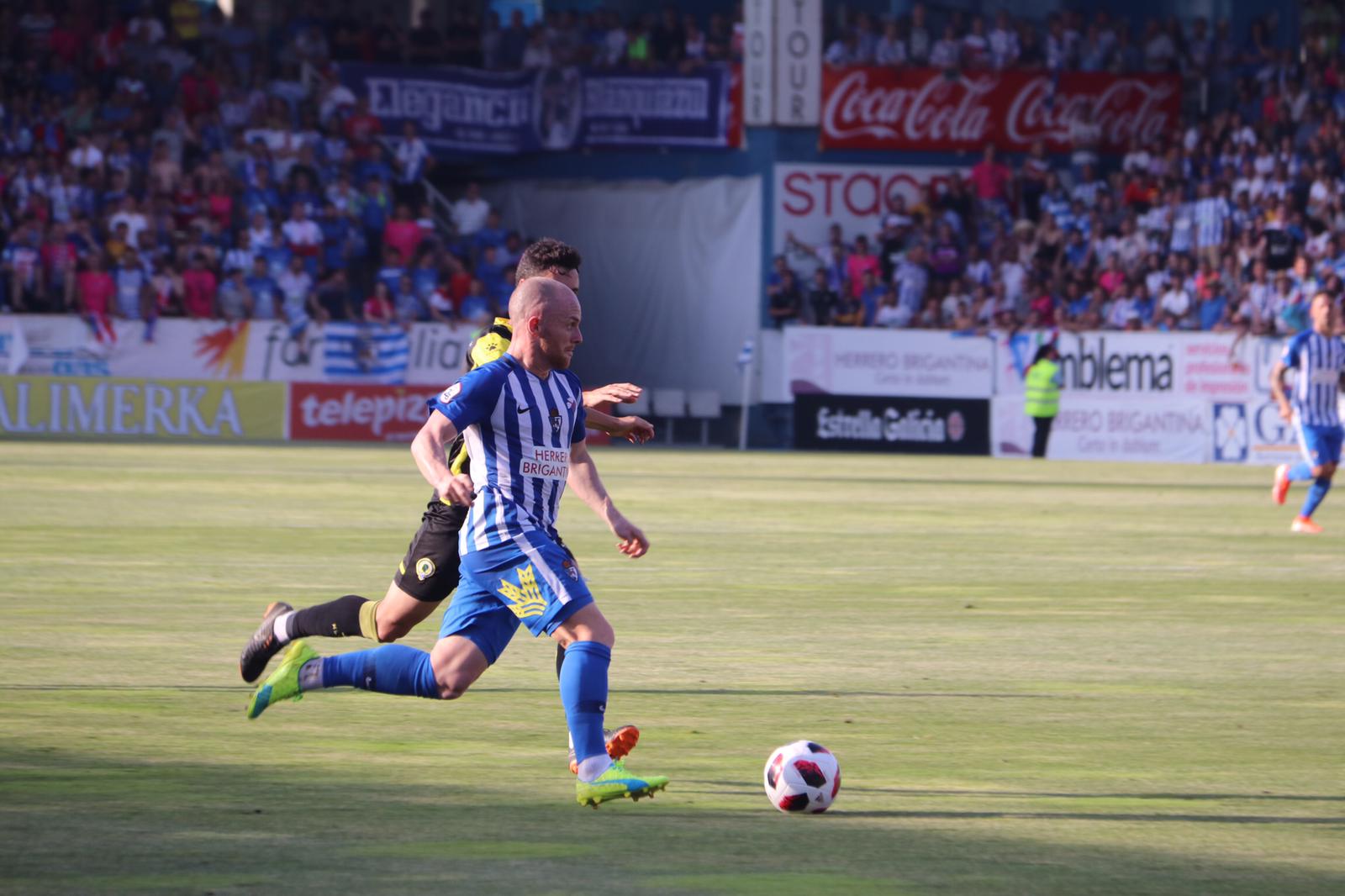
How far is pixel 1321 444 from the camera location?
20.0m

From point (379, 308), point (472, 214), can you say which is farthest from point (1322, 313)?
point (472, 214)

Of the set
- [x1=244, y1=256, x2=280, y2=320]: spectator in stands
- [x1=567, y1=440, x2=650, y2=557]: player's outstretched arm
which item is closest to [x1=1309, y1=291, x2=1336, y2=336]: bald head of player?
[x1=567, y1=440, x2=650, y2=557]: player's outstretched arm

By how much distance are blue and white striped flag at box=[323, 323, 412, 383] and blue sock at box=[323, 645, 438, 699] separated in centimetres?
2642

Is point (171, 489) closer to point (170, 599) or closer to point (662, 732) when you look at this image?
point (170, 599)

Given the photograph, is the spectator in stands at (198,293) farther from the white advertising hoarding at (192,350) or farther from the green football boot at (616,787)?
the green football boot at (616,787)

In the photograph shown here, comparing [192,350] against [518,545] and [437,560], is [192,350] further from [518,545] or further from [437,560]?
[518,545]

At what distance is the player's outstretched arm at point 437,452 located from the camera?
663 centimetres

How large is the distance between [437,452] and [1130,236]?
99.7 feet

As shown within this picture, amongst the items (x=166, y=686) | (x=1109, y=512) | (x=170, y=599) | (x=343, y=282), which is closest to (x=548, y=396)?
(x=166, y=686)

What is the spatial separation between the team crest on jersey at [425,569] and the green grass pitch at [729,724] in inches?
27.1

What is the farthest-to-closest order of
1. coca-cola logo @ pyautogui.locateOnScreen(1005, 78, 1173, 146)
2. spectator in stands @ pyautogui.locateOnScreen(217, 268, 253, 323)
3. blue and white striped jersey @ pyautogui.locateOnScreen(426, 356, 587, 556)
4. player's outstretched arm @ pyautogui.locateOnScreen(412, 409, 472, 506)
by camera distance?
coca-cola logo @ pyautogui.locateOnScreen(1005, 78, 1173, 146), spectator in stands @ pyautogui.locateOnScreen(217, 268, 253, 323), blue and white striped jersey @ pyautogui.locateOnScreen(426, 356, 587, 556), player's outstretched arm @ pyautogui.locateOnScreen(412, 409, 472, 506)

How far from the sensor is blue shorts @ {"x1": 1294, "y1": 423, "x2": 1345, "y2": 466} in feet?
65.5

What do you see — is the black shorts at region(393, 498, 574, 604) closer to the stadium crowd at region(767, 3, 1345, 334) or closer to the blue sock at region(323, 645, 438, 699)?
the blue sock at region(323, 645, 438, 699)

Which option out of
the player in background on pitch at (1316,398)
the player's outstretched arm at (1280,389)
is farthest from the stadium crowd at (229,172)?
the player in background on pitch at (1316,398)
